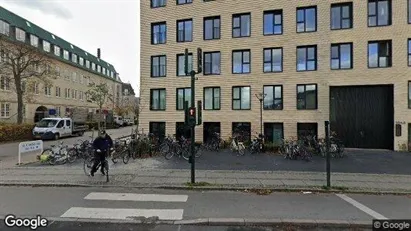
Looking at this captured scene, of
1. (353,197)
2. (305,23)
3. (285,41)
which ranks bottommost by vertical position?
(353,197)

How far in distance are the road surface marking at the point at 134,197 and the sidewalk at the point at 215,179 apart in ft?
3.20

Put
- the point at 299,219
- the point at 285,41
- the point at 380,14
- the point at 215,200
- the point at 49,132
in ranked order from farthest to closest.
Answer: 1. the point at 49,132
2. the point at 285,41
3. the point at 380,14
4. the point at 215,200
5. the point at 299,219

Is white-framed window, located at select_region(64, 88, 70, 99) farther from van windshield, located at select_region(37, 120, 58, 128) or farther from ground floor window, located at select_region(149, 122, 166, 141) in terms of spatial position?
ground floor window, located at select_region(149, 122, 166, 141)

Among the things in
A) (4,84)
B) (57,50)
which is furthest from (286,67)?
(57,50)

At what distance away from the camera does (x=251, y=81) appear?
827 inches

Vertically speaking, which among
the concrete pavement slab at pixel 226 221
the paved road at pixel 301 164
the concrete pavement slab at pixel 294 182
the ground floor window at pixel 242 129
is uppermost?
the ground floor window at pixel 242 129

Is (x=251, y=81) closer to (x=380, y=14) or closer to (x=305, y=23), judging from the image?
(x=305, y=23)

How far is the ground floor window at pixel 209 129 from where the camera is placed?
71.3 ft

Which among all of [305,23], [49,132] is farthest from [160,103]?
[305,23]

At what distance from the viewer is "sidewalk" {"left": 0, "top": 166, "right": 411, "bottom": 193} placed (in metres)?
8.98

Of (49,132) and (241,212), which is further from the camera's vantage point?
(49,132)

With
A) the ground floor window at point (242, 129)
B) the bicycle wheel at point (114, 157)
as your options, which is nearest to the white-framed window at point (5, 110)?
the bicycle wheel at point (114, 157)

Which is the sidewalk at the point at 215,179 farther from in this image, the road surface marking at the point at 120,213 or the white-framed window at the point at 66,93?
the white-framed window at the point at 66,93

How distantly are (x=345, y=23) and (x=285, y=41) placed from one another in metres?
4.13
